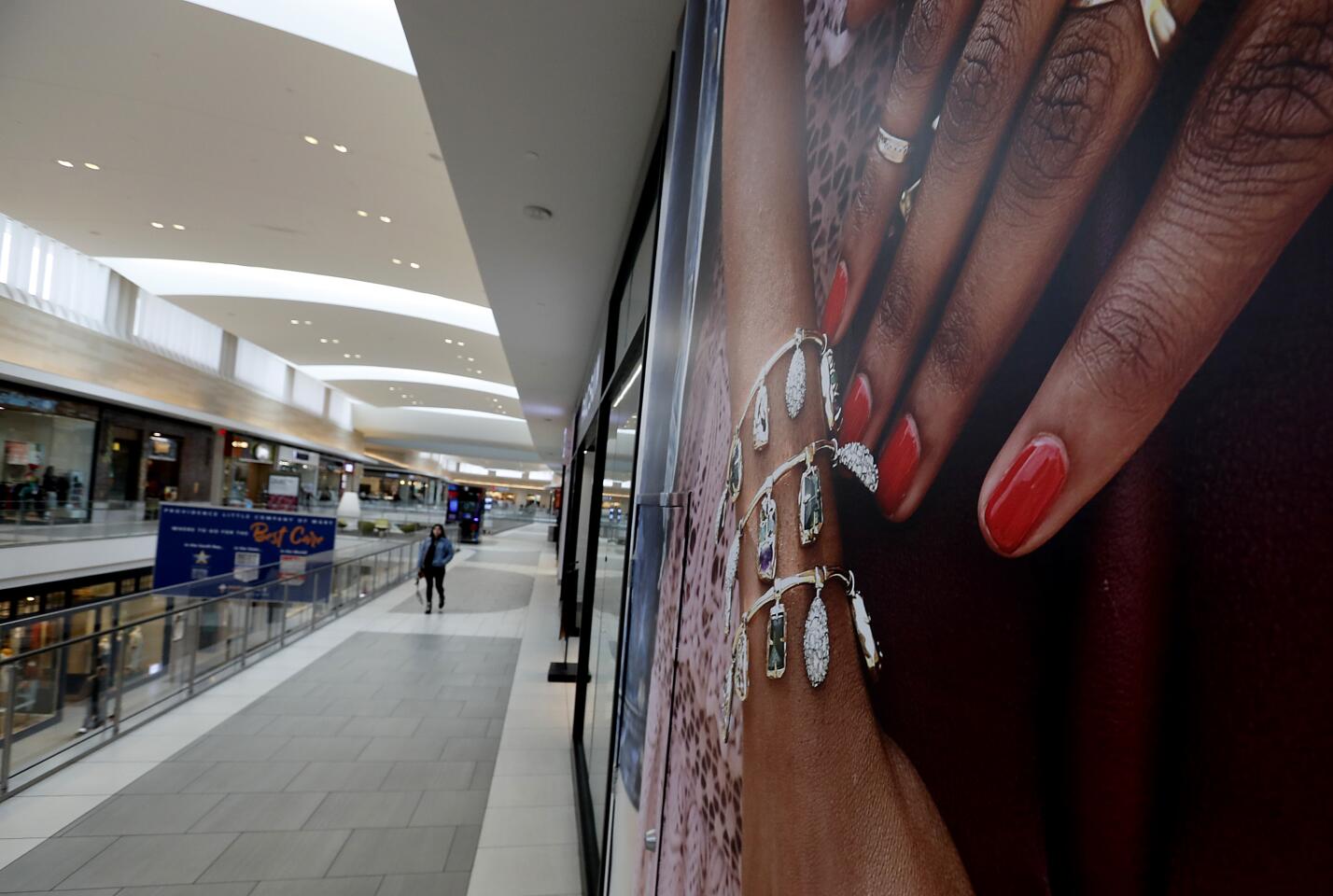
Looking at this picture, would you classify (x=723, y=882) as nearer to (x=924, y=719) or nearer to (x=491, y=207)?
(x=924, y=719)

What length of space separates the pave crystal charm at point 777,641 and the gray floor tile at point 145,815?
4534mm

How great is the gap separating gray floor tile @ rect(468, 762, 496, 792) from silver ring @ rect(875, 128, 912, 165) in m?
4.95

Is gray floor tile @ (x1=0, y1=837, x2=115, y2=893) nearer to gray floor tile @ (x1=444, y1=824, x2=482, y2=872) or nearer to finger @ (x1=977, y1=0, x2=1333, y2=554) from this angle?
gray floor tile @ (x1=444, y1=824, x2=482, y2=872)

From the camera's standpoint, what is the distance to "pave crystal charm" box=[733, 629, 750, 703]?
102 centimetres

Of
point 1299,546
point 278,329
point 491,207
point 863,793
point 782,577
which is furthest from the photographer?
point 278,329

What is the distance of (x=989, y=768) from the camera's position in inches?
19.9

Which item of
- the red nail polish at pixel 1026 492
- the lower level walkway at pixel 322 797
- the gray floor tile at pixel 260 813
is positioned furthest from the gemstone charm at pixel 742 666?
the gray floor tile at pixel 260 813

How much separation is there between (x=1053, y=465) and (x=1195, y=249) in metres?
0.15

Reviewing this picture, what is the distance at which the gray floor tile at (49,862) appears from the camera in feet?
10.5

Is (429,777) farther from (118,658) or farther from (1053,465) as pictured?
(1053,465)

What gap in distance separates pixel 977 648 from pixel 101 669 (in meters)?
6.73

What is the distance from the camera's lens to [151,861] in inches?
135

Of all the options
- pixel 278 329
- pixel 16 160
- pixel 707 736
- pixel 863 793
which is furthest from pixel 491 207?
pixel 278 329

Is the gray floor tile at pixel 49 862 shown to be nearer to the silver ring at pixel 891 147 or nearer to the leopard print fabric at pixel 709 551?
the leopard print fabric at pixel 709 551
